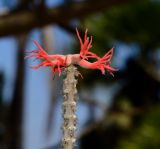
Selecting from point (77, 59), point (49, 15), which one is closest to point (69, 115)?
point (77, 59)

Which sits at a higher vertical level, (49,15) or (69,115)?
(49,15)

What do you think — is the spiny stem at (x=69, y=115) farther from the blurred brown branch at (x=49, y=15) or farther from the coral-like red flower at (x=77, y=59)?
the blurred brown branch at (x=49, y=15)

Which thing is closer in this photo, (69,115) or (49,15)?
(69,115)

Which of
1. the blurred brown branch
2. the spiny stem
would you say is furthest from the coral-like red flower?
the blurred brown branch

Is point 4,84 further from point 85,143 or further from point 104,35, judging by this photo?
point 104,35

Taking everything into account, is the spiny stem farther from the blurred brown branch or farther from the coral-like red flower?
the blurred brown branch

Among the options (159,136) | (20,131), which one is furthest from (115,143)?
(159,136)

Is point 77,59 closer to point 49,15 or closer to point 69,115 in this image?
point 69,115
